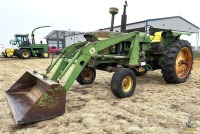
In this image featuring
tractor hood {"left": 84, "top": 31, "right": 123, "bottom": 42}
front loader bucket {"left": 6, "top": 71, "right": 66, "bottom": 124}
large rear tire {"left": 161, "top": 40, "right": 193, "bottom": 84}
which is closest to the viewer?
front loader bucket {"left": 6, "top": 71, "right": 66, "bottom": 124}

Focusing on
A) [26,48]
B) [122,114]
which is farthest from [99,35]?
[26,48]

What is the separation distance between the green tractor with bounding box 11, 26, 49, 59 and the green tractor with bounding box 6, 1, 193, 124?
45.9 ft

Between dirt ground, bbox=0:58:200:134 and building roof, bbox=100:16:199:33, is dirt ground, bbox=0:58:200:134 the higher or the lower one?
the lower one

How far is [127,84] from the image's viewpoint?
4.73 meters

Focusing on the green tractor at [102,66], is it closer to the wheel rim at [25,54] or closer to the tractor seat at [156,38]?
the tractor seat at [156,38]

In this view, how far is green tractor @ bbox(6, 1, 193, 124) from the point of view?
133 inches

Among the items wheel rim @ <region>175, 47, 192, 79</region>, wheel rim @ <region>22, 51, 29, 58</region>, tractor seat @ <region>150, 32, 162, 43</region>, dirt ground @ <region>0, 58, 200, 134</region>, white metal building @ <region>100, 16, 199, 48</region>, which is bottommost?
wheel rim @ <region>22, 51, 29, 58</region>

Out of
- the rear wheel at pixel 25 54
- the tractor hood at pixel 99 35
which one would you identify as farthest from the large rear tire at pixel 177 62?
the rear wheel at pixel 25 54

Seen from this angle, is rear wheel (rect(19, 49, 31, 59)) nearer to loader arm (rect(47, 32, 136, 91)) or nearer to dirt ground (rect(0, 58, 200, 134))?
dirt ground (rect(0, 58, 200, 134))

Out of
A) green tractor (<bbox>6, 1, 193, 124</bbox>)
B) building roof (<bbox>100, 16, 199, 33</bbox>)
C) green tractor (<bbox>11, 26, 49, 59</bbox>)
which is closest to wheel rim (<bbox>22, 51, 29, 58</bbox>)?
green tractor (<bbox>11, 26, 49, 59</bbox>)

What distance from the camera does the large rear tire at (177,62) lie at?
5.69 meters

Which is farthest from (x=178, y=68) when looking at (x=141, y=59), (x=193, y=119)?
(x=193, y=119)

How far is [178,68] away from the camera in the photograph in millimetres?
6234

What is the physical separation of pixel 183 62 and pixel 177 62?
252 mm
